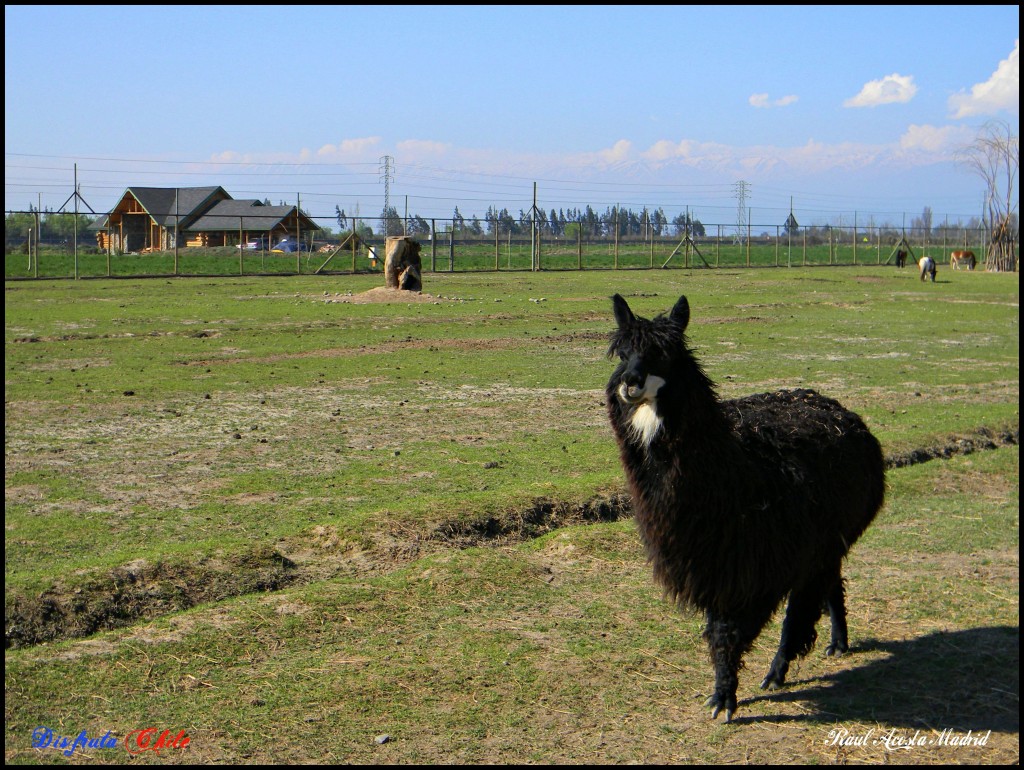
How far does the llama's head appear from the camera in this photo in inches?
184

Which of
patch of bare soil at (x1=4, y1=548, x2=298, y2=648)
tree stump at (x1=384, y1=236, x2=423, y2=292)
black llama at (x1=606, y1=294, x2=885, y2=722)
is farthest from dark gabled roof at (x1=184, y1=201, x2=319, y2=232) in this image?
black llama at (x1=606, y1=294, x2=885, y2=722)

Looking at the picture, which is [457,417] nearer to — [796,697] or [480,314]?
[796,697]

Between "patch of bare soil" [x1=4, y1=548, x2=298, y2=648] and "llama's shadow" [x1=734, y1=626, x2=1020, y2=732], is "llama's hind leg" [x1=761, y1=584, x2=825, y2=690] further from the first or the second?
"patch of bare soil" [x1=4, y1=548, x2=298, y2=648]

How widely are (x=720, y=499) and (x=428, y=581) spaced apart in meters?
2.28

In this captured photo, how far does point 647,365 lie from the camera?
15.3 ft

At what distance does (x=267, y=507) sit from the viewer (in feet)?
27.3

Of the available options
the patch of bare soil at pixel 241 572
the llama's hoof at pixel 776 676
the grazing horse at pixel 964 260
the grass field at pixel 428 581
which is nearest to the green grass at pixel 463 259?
the grazing horse at pixel 964 260

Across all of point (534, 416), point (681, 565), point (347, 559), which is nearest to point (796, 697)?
point (681, 565)

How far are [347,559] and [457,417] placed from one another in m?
5.20

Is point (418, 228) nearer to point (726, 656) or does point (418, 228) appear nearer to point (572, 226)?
point (572, 226)

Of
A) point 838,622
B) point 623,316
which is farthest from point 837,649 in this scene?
point 623,316

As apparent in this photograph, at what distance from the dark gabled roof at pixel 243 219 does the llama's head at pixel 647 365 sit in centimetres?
5508

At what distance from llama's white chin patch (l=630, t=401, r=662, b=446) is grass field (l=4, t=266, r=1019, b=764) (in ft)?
4.33

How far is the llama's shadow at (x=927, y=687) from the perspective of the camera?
493 cm
